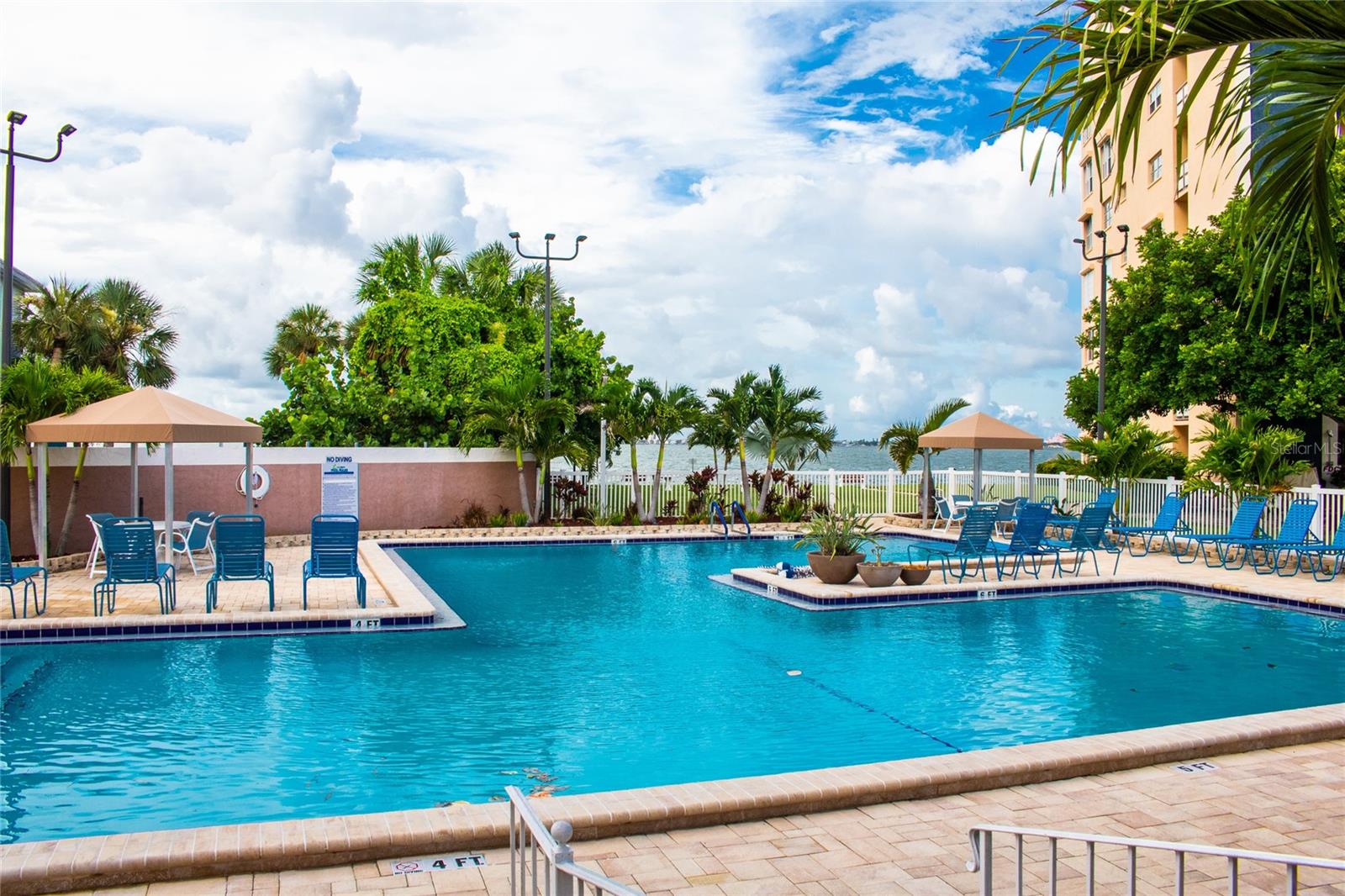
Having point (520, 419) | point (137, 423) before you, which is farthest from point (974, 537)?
point (520, 419)

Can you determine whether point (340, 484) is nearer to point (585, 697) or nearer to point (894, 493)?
point (894, 493)

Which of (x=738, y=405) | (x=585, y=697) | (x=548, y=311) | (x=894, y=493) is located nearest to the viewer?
(x=585, y=697)

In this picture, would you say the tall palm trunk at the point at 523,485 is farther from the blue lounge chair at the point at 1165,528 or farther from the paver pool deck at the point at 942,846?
the paver pool deck at the point at 942,846

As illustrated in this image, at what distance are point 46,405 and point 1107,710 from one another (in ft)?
42.5

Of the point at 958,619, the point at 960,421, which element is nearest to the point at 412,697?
the point at 958,619

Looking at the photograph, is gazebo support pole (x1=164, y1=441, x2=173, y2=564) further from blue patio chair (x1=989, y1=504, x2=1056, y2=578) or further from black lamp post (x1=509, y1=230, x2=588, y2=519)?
blue patio chair (x1=989, y1=504, x2=1056, y2=578)

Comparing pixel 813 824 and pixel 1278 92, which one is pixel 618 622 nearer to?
pixel 813 824

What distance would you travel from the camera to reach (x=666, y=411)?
21516 millimetres

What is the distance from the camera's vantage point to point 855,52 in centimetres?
1511

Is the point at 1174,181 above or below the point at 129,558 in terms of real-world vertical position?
above

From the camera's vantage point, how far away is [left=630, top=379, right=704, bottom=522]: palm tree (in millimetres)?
21516

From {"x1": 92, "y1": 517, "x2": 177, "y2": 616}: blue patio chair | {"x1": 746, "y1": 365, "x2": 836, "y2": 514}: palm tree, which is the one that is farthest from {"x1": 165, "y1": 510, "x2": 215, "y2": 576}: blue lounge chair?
{"x1": 746, "y1": 365, "x2": 836, "y2": 514}: palm tree

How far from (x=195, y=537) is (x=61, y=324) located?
14.7 m

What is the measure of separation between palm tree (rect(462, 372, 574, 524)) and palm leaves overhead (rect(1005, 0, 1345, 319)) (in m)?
16.7
